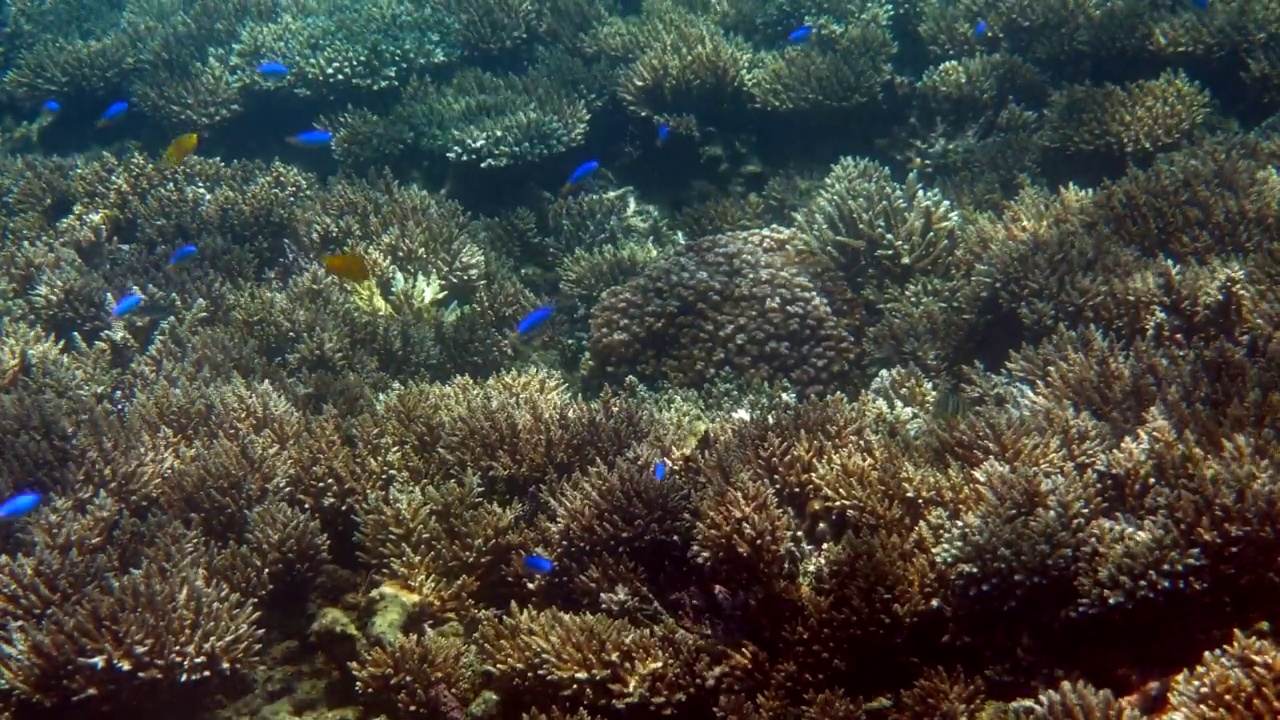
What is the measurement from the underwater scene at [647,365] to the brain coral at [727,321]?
0.03 meters

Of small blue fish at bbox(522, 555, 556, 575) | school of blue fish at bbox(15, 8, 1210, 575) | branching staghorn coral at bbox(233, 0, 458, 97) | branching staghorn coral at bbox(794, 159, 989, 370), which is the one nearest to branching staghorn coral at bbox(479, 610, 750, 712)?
small blue fish at bbox(522, 555, 556, 575)

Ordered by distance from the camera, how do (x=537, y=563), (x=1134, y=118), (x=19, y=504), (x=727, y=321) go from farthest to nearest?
(x=1134, y=118)
(x=727, y=321)
(x=19, y=504)
(x=537, y=563)

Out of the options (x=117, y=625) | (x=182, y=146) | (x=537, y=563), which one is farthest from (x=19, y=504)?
(x=182, y=146)

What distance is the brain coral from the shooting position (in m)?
5.62

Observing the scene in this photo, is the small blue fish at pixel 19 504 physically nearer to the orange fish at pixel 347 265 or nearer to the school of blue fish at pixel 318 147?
the school of blue fish at pixel 318 147

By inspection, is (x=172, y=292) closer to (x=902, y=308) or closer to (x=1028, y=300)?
(x=902, y=308)

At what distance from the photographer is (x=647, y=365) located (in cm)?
585

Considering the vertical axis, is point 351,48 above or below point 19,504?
above

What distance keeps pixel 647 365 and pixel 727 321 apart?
704 mm

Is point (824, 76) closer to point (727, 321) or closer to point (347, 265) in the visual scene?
point (727, 321)

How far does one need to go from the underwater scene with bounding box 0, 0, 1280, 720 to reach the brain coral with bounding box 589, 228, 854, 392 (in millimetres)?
34

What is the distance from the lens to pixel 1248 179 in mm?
5461

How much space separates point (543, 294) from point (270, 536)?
12.3 feet

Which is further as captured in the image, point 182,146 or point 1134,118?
point 1134,118
